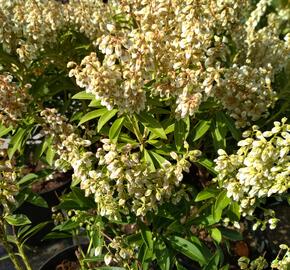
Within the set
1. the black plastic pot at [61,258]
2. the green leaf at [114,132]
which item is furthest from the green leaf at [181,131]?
the black plastic pot at [61,258]

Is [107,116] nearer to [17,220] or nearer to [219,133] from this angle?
[219,133]

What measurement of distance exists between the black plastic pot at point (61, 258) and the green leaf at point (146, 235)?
0.94m

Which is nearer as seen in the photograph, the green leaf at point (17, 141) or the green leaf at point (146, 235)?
the green leaf at point (146, 235)

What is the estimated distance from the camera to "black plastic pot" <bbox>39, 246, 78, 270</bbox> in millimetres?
3371

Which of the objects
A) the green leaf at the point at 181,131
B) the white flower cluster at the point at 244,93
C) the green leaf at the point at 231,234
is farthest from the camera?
the green leaf at the point at 231,234

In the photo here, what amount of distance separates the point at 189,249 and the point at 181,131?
0.73 metres

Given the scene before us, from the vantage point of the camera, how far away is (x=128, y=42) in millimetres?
2160

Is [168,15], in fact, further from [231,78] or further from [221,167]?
[221,167]

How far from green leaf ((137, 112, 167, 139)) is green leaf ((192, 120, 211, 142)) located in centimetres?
25

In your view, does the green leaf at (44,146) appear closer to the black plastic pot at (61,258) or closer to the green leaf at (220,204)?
the black plastic pot at (61,258)

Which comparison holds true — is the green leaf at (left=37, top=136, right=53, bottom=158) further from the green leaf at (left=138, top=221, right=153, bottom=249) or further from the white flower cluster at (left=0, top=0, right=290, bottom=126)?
the green leaf at (left=138, top=221, right=153, bottom=249)

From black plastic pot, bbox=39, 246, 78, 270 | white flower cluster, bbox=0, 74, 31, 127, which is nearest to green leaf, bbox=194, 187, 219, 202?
white flower cluster, bbox=0, 74, 31, 127

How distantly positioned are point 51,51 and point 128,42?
1.24 m

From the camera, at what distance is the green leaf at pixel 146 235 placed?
2603 millimetres
